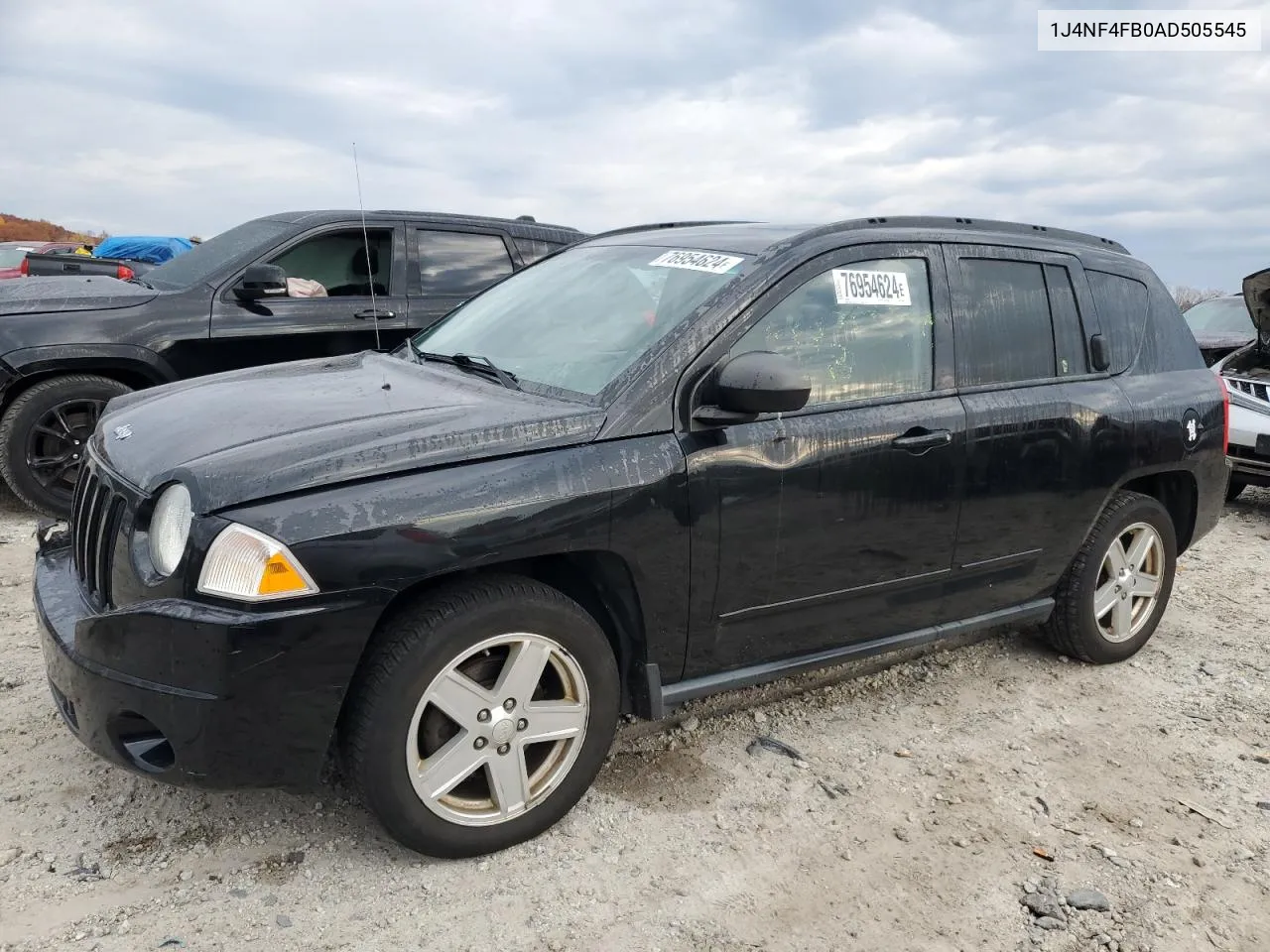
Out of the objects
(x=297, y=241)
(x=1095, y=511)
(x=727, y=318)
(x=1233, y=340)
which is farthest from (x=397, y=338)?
(x=1233, y=340)

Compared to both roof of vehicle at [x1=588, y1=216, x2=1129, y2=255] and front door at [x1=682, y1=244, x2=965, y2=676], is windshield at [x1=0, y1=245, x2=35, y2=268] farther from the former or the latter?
front door at [x1=682, y1=244, x2=965, y2=676]

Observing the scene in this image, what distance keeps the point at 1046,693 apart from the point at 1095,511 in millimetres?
769

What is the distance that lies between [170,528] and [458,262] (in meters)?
4.46

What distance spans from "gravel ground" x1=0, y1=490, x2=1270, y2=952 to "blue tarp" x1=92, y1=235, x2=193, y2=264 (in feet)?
46.4

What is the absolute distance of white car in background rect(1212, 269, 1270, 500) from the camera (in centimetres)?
711

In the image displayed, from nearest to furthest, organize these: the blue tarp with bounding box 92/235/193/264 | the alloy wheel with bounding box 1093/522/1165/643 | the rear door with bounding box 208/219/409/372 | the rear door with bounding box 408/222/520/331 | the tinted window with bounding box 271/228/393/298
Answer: the alloy wheel with bounding box 1093/522/1165/643
the rear door with bounding box 208/219/409/372
the tinted window with bounding box 271/228/393/298
the rear door with bounding box 408/222/520/331
the blue tarp with bounding box 92/235/193/264

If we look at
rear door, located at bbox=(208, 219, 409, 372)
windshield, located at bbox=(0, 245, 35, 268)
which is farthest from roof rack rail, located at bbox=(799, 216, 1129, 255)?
windshield, located at bbox=(0, 245, 35, 268)

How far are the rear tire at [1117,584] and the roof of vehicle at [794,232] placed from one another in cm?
115

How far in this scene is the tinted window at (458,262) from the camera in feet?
21.2

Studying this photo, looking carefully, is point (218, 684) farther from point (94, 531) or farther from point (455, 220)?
point (455, 220)

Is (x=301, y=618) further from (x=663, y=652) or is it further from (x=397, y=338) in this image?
(x=397, y=338)

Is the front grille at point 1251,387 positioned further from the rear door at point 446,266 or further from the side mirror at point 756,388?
the side mirror at point 756,388

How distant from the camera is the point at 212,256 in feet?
20.4

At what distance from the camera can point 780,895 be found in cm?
266
